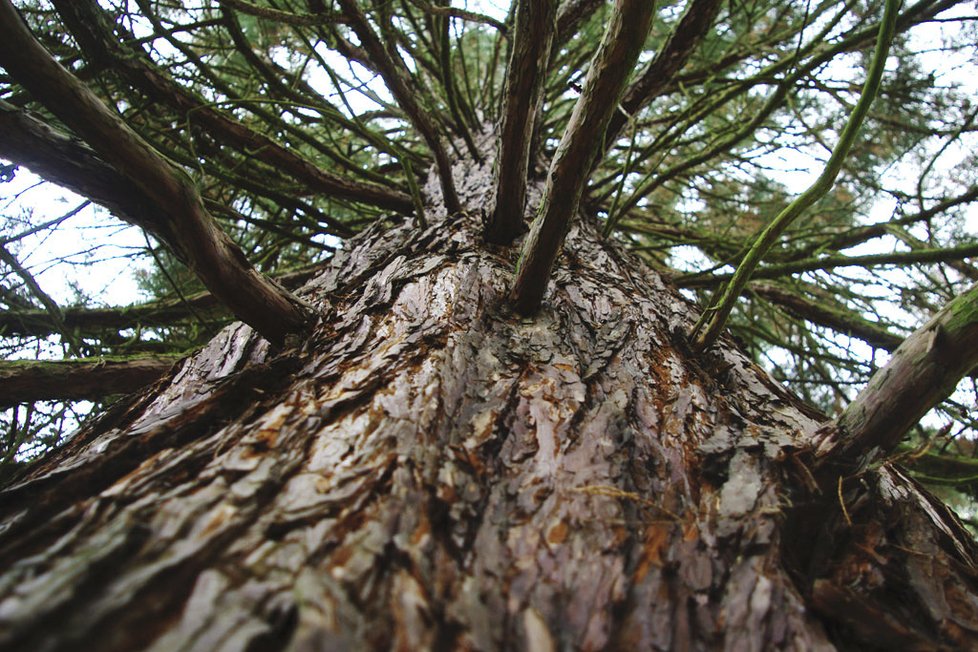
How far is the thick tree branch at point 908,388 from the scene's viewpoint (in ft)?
2.35

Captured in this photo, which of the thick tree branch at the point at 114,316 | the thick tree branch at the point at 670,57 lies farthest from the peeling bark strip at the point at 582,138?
the thick tree branch at the point at 114,316

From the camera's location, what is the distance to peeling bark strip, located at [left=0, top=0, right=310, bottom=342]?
81 cm

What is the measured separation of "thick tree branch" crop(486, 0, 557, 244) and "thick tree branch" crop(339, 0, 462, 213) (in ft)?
1.01

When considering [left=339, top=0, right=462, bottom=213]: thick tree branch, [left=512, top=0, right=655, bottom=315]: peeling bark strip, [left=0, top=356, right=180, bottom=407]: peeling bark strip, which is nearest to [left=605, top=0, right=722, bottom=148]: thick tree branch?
[left=339, top=0, right=462, bottom=213]: thick tree branch

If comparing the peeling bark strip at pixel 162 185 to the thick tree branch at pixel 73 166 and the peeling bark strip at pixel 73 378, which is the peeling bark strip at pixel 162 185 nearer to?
the thick tree branch at pixel 73 166

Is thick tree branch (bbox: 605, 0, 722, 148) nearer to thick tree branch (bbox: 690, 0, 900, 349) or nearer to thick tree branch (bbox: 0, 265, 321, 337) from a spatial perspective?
thick tree branch (bbox: 690, 0, 900, 349)

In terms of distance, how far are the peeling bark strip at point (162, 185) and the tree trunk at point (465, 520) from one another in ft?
0.41

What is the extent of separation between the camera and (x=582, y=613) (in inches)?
23.5

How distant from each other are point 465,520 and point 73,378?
1792 mm

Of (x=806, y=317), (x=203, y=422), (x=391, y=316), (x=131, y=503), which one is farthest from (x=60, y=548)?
(x=806, y=317)

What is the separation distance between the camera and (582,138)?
1003 mm

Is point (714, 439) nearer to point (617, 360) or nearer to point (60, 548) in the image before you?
point (617, 360)

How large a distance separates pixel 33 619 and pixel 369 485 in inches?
13.5

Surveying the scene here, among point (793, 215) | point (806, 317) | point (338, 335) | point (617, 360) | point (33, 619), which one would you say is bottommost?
point (33, 619)
